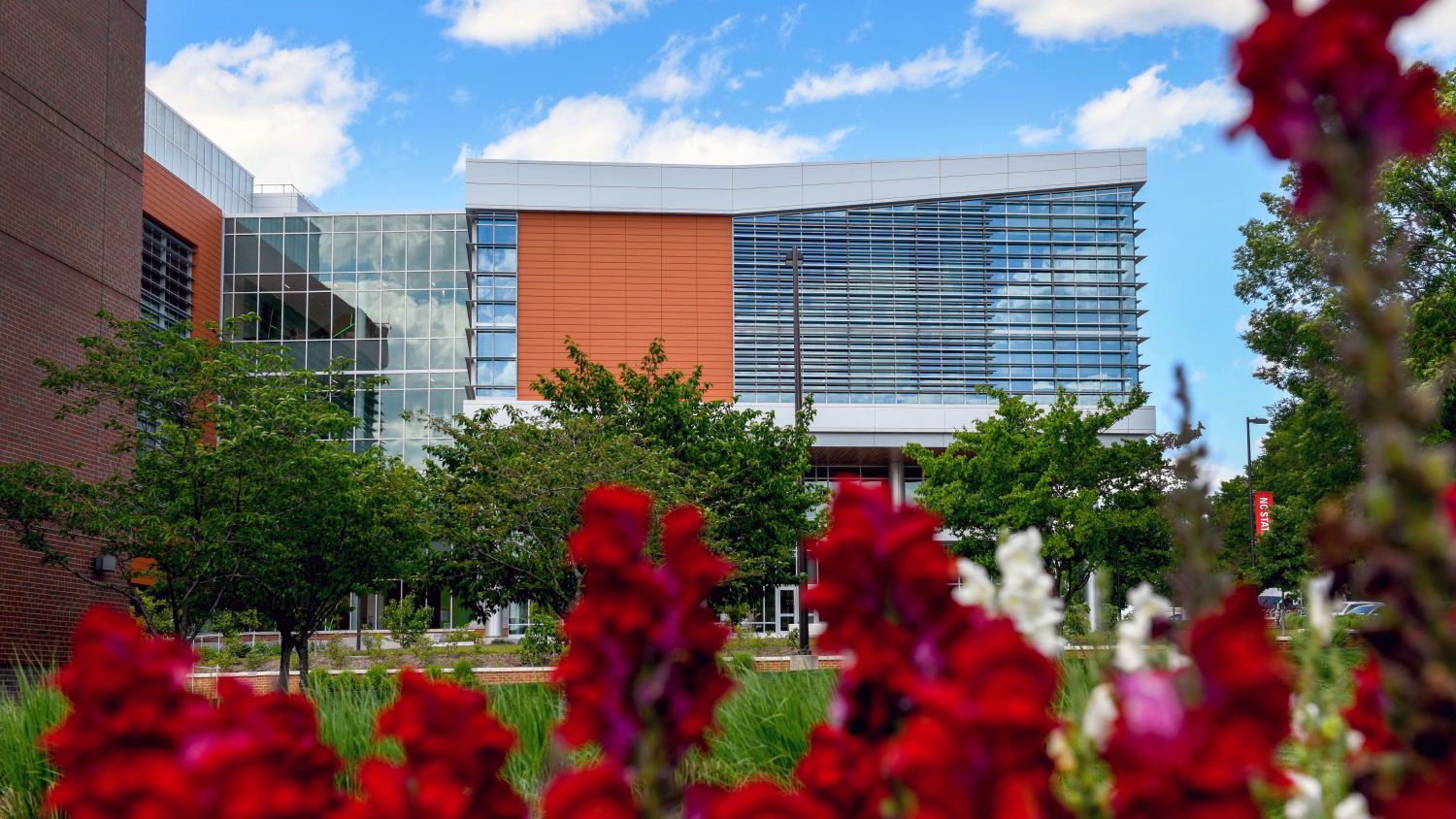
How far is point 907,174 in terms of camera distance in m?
41.9

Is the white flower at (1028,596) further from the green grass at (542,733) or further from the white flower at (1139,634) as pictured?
the green grass at (542,733)

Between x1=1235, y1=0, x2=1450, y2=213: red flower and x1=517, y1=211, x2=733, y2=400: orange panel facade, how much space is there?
39.2 metres

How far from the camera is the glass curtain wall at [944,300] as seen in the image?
4075 cm

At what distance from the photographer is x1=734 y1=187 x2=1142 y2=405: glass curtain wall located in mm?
40750

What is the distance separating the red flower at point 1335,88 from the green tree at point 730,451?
19.3 meters

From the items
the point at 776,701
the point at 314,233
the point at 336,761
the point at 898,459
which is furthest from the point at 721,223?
the point at 336,761

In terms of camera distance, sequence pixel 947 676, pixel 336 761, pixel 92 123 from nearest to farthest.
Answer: pixel 947 676
pixel 336 761
pixel 92 123

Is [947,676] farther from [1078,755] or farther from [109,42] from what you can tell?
[109,42]

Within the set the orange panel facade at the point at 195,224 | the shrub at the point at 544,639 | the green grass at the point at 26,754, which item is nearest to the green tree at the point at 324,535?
the shrub at the point at 544,639

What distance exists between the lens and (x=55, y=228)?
19922 millimetres

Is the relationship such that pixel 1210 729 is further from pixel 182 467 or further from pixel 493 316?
pixel 493 316

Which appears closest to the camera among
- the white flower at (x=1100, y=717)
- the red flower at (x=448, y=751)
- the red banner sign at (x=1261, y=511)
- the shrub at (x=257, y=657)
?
the red flower at (x=448, y=751)

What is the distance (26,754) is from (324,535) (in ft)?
45.5

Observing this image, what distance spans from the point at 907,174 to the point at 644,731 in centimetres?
4253
